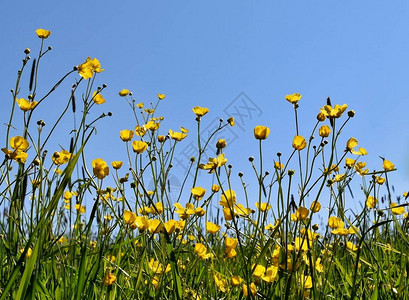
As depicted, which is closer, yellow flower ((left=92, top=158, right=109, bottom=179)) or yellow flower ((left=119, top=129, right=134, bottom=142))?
yellow flower ((left=92, top=158, right=109, bottom=179))

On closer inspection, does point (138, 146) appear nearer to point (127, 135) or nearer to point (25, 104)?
point (127, 135)

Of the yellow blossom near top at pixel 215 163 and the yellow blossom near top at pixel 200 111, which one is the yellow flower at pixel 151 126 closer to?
the yellow blossom near top at pixel 200 111

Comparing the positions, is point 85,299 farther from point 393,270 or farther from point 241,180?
point 393,270

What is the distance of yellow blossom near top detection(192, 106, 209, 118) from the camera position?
83.6 inches

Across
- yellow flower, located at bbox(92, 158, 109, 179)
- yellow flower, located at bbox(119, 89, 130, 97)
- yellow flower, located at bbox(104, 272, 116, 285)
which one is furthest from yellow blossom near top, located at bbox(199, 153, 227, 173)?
yellow flower, located at bbox(119, 89, 130, 97)

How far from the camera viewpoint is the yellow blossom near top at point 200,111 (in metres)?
2.12

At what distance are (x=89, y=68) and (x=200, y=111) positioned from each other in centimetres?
62

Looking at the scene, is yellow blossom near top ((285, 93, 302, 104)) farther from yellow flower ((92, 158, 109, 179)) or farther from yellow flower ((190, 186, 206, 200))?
yellow flower ((92, 158, 109, 179))

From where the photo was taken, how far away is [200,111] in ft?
6.99

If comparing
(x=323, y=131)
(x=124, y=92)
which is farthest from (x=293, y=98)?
(x=124, y=92)

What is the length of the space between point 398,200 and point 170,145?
2.20 meters

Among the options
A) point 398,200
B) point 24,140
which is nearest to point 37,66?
point 24,140

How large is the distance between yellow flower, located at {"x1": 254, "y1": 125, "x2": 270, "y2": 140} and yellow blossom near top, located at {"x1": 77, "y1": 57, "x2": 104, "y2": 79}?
656mm

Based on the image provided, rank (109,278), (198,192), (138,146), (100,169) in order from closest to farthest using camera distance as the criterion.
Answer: (109,278), (100,169), (198,192), (138,146)
